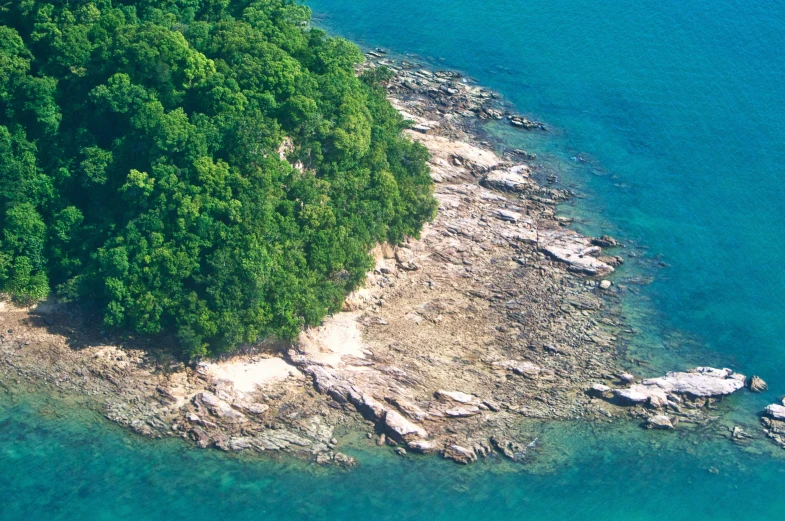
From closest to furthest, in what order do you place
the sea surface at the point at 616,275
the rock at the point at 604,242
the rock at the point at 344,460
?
the sea surface at the point at 616,275 → the rock at the point at 344,460 → the rock at the point at 604,242

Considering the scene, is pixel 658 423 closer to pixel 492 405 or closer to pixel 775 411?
pixel 775 411

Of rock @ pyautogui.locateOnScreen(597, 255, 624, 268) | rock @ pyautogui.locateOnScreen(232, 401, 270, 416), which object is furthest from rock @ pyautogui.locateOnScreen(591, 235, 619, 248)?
rock @ pyautogui.locateOnScreen(232, 401, 270, 416)

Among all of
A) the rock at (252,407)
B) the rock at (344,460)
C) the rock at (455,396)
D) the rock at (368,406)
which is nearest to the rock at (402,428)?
the rock at (368,406)

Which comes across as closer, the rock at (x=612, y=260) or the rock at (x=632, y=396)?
the rock at (x=632, y=396)

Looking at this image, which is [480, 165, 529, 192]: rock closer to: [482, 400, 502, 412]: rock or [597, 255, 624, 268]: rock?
[597, 255, 624, 268]: rock

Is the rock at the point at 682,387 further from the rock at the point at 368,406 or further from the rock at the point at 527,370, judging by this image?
the rock at the point at 368,406

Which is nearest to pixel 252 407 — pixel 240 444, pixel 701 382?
pixel 240 444
